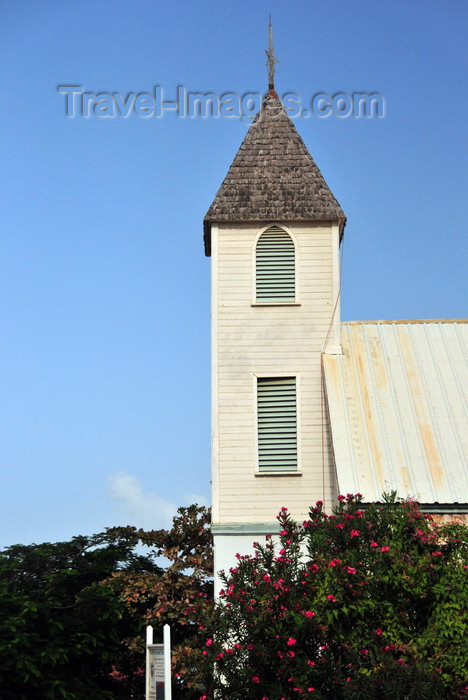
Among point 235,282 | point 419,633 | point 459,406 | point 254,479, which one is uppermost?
point 235,282

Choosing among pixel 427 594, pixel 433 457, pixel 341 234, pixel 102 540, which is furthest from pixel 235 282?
pixel 427 594

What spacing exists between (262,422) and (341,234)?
5419mm

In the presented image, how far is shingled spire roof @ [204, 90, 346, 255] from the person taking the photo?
21.8 meters

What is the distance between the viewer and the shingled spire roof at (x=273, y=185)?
21828 mm

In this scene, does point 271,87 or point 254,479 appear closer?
point 254,479

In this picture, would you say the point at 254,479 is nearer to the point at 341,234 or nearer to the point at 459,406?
the point at 459,406

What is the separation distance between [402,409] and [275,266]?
4688 mm

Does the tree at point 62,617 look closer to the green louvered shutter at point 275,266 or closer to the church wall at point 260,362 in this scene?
the church wall at point 260,362

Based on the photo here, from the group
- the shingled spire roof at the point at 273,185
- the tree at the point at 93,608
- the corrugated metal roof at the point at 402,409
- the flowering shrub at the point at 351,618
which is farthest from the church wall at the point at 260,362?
the flowering shrub at the point at 351,618

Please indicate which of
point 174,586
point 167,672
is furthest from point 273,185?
point 167,672

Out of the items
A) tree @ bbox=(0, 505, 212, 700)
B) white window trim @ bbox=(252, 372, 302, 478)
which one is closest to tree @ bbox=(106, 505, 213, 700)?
tree @ bbox=(0, 505, 212, 700)

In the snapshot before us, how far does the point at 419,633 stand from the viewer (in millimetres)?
13664

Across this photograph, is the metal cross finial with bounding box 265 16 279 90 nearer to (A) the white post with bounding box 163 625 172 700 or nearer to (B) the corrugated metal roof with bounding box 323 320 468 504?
(B) the corrugated metal roof with bounding box 323 320 468 504

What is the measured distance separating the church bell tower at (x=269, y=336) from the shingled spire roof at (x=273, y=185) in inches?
1.2
